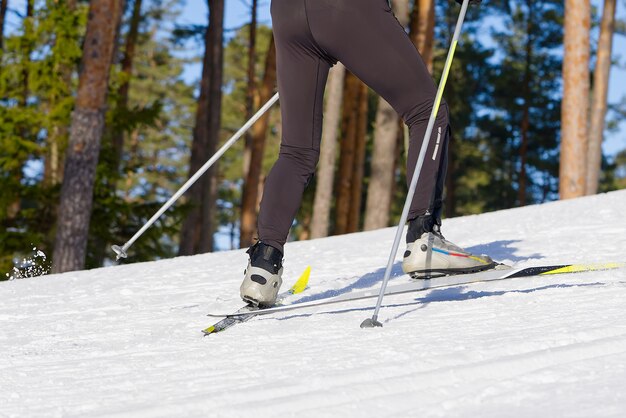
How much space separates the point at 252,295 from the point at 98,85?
837cm

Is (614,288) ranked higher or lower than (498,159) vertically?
lower

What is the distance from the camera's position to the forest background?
14570mm

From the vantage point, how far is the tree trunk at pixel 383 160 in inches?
669

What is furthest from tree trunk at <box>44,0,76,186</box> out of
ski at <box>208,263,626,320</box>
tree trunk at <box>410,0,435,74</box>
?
ski at <box>208,263,626,320</box>

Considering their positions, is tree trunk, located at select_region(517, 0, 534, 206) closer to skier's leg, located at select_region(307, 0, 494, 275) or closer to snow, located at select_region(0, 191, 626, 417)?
snow, located at select_region(0, 191, 626, 417)

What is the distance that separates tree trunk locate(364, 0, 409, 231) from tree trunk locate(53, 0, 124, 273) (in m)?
6.13

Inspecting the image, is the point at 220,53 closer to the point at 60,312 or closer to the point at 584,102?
the point at 584,102

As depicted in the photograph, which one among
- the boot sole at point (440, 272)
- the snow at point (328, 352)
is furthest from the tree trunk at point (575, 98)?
the boot sole at point (440, 272)

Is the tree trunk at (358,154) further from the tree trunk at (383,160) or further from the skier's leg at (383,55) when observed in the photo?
the skier's leg at (383,55)

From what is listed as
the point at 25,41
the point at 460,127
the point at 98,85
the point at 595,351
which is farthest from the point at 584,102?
the point at 460,127

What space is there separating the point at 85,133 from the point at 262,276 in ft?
27.2

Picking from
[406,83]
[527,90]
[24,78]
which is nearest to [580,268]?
[406,83]

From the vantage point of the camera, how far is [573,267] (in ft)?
14.9

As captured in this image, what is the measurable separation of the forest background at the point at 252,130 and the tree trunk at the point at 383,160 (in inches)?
1.0
